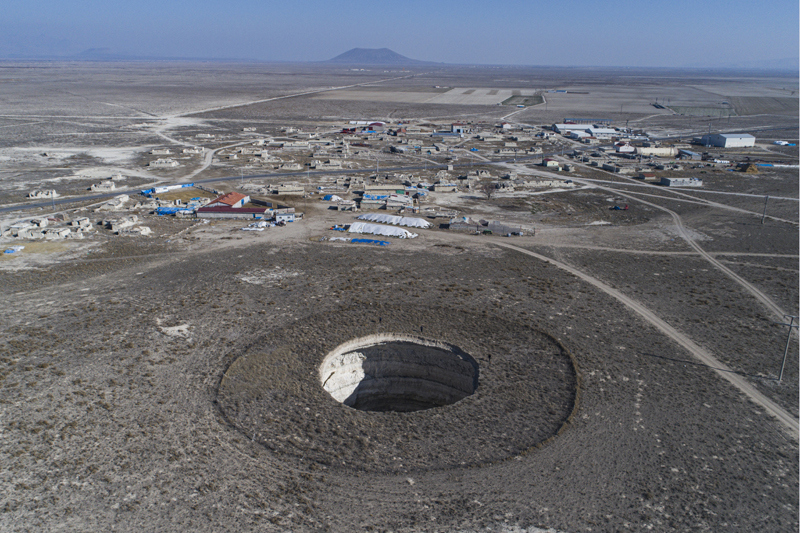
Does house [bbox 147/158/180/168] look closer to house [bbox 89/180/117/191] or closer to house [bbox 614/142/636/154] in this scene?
house [bbox 89/180/117/191]

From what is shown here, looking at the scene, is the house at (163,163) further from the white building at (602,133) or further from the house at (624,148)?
the white building at (602,133)

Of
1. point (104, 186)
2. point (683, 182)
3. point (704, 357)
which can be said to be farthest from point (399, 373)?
point (683, 182)

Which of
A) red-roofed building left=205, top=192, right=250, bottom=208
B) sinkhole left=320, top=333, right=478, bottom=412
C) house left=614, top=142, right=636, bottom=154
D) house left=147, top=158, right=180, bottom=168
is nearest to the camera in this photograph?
sinkhole left=320, top=333, right=478, bottom=412

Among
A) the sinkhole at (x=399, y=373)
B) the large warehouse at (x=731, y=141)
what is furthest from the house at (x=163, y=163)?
the large warehouse at (x=731, y=141)

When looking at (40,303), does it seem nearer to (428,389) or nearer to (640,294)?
(428,389)

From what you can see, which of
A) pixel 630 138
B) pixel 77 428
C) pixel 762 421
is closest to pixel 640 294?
pixel 762 421

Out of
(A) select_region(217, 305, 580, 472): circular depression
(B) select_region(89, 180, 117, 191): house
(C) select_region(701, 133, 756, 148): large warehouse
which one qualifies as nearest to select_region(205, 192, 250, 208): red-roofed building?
(B) select_region(89, 180, 117, 191): house
